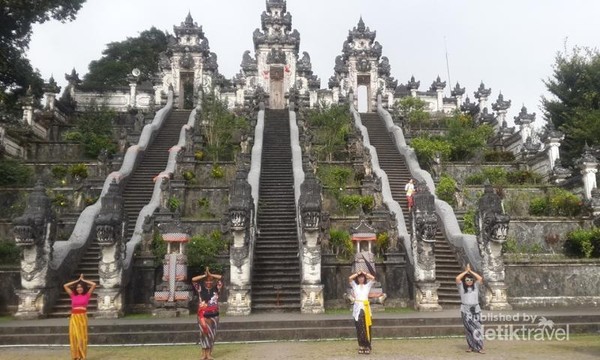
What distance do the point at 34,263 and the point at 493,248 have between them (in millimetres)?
10591

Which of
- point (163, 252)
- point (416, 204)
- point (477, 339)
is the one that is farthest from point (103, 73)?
A: point (477, 339)

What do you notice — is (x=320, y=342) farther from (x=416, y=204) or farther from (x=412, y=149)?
(x=412, y=149)

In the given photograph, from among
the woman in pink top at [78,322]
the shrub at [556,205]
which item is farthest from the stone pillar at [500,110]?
the woman in pink top at [78,322]

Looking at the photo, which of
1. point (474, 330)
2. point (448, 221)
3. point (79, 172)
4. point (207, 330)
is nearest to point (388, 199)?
point (448, 221)

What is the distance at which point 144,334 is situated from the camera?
10.2 meters

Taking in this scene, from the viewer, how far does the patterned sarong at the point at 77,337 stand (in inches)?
312

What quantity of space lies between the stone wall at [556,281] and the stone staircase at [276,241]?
5.52 m

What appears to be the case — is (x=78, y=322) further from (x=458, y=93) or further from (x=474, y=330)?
(x=458, y=93)

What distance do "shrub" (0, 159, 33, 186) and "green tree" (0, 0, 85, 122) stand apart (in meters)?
2.49

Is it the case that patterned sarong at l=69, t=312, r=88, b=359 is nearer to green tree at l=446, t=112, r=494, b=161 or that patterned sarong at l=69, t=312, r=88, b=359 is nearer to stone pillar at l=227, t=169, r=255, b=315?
stone pillar at l=227, t=169, r=255, b=315

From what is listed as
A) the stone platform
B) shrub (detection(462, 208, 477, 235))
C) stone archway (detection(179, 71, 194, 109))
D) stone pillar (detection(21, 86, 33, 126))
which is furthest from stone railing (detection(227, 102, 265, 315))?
stone archway (detection(179, 71, 194, 109))

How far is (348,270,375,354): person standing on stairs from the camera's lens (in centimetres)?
829

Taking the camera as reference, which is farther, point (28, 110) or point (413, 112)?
point (413, 112)

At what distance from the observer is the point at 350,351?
28.6 ft
